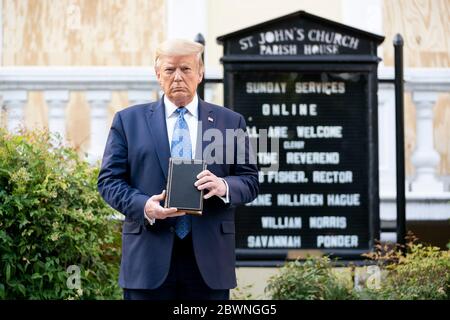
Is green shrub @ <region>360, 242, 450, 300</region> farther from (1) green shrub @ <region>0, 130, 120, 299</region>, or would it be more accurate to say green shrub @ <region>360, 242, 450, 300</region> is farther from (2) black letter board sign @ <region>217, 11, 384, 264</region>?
(1) green shrub @ <region>0, 130, 120, 299</region>

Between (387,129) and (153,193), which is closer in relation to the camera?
(153,193)

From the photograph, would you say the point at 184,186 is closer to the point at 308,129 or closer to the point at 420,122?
the point at 308,129

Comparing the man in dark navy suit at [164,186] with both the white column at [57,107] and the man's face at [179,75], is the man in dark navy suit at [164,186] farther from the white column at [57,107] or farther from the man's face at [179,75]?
the white column at [57,107]

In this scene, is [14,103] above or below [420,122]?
above

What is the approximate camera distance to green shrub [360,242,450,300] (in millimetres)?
5656

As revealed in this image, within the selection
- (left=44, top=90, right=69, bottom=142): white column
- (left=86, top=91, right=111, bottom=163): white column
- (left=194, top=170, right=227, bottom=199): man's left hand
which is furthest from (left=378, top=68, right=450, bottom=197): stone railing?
(left=194, top=170, right=227, bottom=199): man's left hand

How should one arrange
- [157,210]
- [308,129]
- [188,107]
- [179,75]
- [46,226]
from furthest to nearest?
[308,129]
[46,226]
[188,107]
[179,75]
[157,210]

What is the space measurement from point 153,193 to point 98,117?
353 cm

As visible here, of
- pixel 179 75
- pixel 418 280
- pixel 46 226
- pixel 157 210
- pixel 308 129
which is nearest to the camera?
pixel 157 210

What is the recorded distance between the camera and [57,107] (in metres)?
7.21

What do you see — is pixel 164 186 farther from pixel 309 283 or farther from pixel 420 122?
pixel 420 122

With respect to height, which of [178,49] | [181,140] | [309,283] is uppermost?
[178,49]

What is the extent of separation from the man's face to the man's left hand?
0.36 meters

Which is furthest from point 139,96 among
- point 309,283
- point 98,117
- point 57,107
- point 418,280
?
point 418,280
